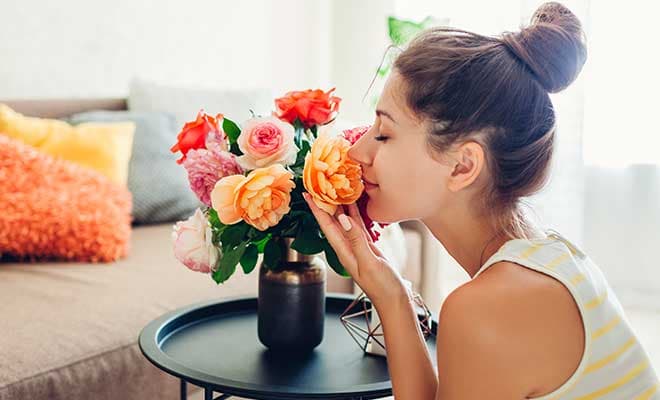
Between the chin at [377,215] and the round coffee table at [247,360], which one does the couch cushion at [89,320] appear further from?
the chin at [377,215]

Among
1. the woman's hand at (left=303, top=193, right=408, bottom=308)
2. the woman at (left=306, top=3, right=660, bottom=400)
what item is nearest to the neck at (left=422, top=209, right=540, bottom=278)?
the woman at (left=306, top=3, right=660, bottom=400)

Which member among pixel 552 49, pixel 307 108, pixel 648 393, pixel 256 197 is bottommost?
pixel 648 393

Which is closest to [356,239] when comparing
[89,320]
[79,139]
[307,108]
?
[307,108]

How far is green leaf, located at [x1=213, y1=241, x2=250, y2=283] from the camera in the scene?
47.7 inches

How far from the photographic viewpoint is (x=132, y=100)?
282 cm

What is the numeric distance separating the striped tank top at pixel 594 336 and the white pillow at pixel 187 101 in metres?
1.85

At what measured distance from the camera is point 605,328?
1030mm

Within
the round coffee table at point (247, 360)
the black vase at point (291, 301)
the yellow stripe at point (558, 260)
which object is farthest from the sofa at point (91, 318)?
the yellow stripe at point (558, 260)

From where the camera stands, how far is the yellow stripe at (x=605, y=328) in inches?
40.2

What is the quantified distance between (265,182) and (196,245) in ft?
0.58

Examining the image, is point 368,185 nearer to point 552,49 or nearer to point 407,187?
point 407,187

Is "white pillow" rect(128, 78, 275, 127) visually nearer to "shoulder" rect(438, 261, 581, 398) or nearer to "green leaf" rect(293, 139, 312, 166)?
"green leaf" rect(293, 139, 312, 166)

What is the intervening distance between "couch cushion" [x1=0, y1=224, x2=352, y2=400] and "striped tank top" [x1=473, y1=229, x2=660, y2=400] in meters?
0.87

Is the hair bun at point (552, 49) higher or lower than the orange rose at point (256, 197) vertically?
higher
